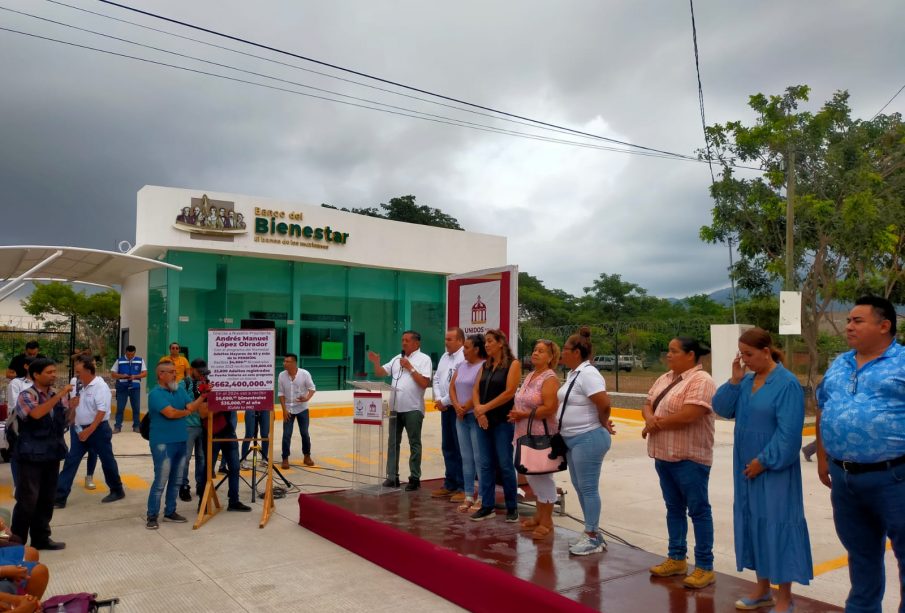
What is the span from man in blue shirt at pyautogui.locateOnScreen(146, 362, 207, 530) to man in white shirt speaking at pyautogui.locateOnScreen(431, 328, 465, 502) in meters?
2.50

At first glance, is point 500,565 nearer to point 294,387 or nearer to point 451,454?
point 451,454

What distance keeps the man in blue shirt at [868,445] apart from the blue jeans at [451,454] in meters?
4.20

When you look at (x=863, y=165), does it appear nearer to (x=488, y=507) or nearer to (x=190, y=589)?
(x=488, y=507)

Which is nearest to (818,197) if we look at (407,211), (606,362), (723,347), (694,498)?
(723,347)

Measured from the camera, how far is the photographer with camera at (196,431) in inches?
290

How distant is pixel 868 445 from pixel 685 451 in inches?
46.2

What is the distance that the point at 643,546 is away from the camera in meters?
Answer: 6.18

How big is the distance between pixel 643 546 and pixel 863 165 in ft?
46.4

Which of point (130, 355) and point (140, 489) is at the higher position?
point (130, 355)

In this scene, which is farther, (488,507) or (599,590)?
(488,507)

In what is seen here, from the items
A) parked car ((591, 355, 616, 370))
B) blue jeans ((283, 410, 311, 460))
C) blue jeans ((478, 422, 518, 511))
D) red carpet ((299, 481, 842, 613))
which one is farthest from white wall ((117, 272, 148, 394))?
parked car ((591, 355, 616, 370))

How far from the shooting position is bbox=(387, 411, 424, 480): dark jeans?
25.0 feet

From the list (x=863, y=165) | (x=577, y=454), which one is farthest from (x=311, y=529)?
(x=863, y=165)

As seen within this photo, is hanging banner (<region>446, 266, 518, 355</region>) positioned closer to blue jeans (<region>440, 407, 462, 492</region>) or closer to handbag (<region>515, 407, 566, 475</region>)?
blue jeans (<region>440, 407, 462, 492</region>)
